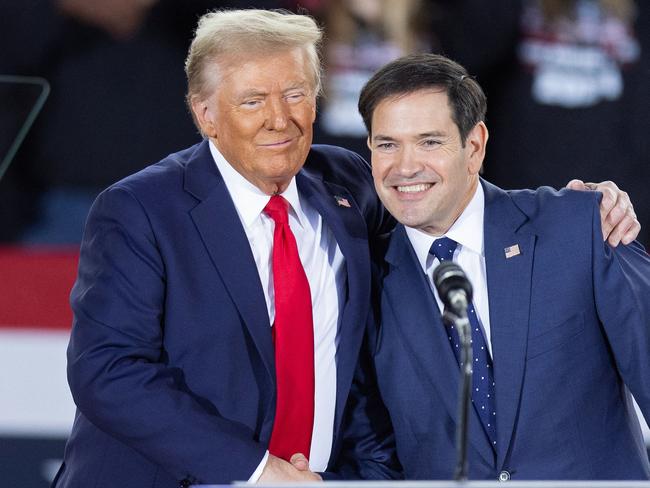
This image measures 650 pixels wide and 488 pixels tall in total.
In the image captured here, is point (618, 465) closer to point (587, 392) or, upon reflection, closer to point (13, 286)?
point (587, 392)

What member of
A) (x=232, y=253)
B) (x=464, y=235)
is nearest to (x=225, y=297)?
(x=232, y=253)

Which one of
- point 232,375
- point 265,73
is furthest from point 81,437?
point 265,73

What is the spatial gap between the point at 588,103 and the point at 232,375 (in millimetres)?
2323

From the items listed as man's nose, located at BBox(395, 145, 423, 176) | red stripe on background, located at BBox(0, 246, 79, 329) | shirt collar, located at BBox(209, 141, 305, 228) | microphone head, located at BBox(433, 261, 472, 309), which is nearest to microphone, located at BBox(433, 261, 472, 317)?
microphone head, located at BBox(433, 261, 472, 309)

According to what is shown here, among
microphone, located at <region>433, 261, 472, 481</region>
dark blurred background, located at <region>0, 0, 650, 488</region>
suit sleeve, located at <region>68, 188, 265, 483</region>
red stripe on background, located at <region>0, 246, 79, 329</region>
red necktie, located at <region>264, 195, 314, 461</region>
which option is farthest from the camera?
dark blurred background, located at <region>0, 0, 650, 488</region>

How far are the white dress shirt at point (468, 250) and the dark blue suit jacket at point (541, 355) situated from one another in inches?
0.8

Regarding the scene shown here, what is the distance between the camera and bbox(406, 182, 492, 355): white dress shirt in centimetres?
216

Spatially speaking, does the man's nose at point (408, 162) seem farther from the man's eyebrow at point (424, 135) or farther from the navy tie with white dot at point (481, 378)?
the navy tie with white dot at point (481, 378)

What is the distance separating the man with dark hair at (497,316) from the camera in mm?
2090

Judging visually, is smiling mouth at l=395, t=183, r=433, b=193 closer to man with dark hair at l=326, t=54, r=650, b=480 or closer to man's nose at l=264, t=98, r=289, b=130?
man with dark hair at l=326, t=54, r=650, b=480

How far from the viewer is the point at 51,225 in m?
4.05

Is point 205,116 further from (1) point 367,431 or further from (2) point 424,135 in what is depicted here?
(1) point 367,431

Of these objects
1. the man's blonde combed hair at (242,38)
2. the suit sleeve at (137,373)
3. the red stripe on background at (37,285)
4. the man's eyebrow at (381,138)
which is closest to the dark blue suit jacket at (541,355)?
the man's eyebrow at (381,138)

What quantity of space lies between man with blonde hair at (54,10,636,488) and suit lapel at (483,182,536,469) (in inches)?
8.9
